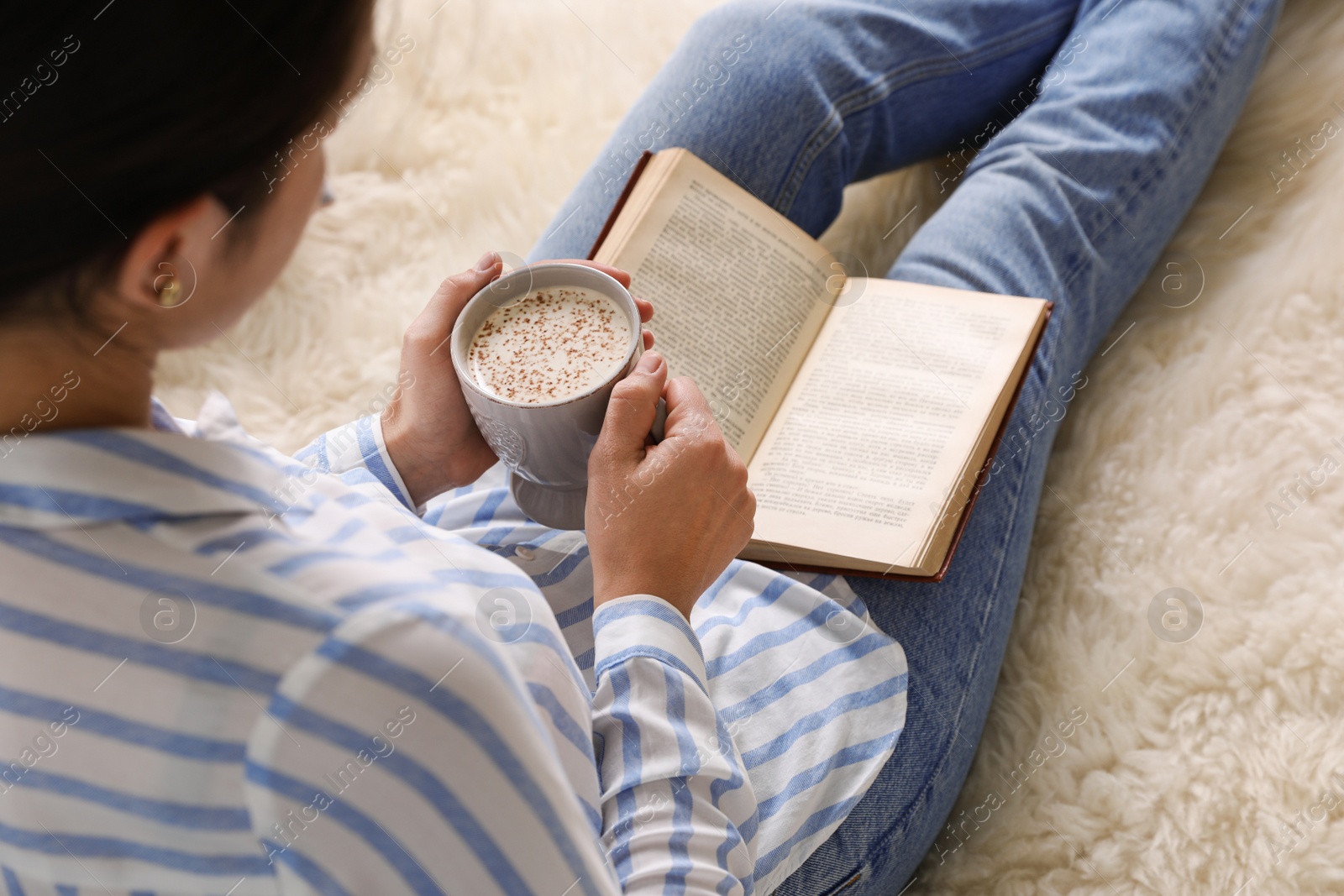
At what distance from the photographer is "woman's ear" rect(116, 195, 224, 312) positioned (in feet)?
1.04

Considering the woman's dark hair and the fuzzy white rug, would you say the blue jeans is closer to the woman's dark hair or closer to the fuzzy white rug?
the fuzzy white rug

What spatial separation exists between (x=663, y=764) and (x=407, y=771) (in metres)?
0.17

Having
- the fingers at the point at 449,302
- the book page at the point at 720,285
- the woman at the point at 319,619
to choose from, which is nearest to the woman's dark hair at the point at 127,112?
the woman at the point at 319,619

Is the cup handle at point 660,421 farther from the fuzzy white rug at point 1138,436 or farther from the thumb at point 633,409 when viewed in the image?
the fuzzy white rug at point 1138,436

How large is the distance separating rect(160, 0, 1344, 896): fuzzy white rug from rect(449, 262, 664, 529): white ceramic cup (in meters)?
0.16

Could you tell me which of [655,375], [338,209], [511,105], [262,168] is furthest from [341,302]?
[262,168]

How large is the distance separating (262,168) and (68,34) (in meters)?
0.07

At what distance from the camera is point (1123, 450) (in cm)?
81

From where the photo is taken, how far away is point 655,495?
542 millimetres

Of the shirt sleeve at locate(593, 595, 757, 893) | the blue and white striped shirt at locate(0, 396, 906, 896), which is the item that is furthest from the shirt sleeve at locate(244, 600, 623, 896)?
the shirt sleeve at locate(593, 595, 757, 893)

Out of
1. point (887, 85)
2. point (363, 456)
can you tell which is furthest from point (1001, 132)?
point (363, 456)

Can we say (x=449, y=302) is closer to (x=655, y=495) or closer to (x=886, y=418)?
(x=655, y=495)

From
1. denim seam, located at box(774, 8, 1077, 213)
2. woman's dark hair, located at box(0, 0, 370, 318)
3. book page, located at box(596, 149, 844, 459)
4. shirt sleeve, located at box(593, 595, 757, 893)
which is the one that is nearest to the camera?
woman's dark hair, located at box(0, 0, 370, 318)

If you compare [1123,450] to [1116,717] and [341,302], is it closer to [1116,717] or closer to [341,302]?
[1116,717]
